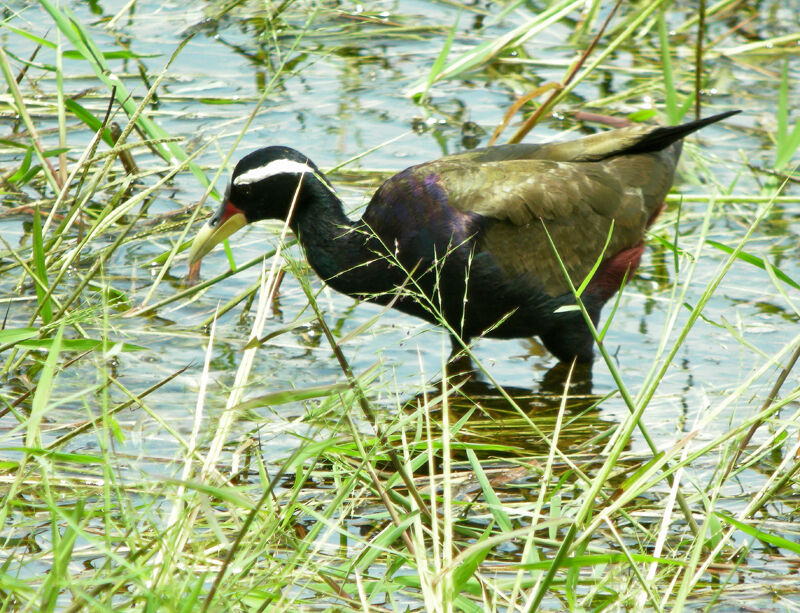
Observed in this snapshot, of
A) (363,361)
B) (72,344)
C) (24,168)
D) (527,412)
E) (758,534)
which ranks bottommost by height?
(527,412)

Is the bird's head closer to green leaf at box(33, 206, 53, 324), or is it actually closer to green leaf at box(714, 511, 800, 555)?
green leaf at box(33, 206, 53, 324)

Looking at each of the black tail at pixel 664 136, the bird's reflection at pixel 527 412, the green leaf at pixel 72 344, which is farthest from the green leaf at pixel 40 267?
the black tail at pixel 664 136

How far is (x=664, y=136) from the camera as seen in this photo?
491cm

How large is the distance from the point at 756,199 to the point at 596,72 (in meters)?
2.47

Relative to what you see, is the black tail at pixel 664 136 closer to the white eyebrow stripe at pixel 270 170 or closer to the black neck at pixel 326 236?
the black neck at pixel 326 236

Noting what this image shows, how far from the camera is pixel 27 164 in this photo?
429 centimetres

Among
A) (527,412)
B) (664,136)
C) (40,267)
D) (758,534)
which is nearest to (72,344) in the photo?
(40,267)

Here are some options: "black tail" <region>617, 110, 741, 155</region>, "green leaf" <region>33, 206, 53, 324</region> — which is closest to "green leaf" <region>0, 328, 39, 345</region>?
"green leaf" <region>33, 206, 53, 324</region>

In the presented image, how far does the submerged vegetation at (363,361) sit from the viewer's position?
8.02 feet

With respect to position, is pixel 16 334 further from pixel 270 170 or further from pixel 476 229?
pixel 476 229

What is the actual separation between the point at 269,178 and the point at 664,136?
1.78m

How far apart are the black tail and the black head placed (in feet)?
4.95

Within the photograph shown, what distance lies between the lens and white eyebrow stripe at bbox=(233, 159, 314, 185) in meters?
4.30

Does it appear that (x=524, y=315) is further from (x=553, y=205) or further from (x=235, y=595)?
(x=235, y=595)
